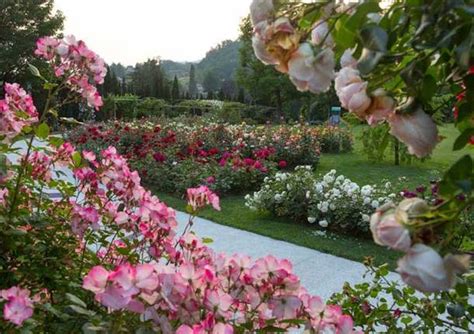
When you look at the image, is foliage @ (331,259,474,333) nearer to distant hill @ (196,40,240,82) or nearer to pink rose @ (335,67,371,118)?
pink rose @ (335,67,371,118)

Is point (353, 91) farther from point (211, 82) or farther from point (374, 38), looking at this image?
point (211, 82)

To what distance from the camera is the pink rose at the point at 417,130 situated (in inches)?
21.6

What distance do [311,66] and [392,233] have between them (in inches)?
8.0

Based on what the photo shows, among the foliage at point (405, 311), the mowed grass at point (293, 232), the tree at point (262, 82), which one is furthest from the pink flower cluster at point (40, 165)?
the tree at point (262, 82)

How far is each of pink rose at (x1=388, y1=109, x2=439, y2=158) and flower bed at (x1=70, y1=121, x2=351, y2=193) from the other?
5.26 metres

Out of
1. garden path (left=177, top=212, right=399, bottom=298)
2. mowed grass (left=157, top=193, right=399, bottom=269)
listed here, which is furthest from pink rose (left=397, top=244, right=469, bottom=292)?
mowed grass (left=157, top=193, right=399, bottom=269)

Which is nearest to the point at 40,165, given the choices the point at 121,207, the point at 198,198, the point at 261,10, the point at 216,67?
the point at 121,207

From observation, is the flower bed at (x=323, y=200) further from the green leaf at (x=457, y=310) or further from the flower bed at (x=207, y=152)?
the green leaf at (x=457, y=310)

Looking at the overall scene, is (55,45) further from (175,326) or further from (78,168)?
(175,326)

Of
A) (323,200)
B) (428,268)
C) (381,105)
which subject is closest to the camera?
(428,268)

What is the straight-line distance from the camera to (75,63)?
149 centimetres

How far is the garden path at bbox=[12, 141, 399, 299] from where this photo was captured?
12.2 feet

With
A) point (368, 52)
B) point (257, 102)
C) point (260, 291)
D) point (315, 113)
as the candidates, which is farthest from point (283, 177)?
point (257, 102)

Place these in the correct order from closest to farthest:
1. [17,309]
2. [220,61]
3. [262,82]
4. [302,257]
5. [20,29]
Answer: [17,309]
[302,257]
[20,29]
[262,82]
[220,61]
